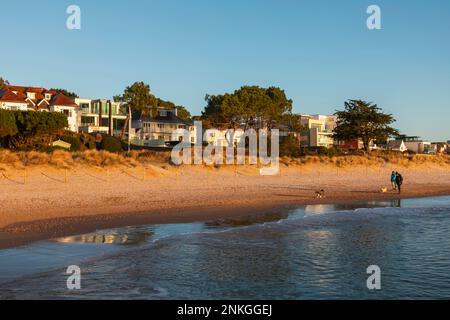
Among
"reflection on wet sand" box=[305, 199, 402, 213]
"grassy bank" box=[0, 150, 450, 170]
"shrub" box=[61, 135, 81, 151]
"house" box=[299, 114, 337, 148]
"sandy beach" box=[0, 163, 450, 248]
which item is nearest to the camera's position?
"sandy beach" box=[0, 163, 450, 248]

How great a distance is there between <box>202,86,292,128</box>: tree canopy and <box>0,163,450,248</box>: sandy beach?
67.4 feet

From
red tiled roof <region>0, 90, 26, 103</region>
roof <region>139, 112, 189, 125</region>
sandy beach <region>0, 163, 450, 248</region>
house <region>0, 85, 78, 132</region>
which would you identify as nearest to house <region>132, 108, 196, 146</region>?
roof <region>139, 112, 189, 125</region>

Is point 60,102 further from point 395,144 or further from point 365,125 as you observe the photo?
point 395,144

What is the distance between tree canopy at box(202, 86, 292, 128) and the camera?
62.7 m

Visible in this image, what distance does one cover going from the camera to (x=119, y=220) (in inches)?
753

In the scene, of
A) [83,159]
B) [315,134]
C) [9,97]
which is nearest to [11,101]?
[9,97]

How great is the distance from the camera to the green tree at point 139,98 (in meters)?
87.4

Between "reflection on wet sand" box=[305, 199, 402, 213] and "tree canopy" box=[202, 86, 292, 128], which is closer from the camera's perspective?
"reflection on wet sand" box=[305, 199, 402, 213]

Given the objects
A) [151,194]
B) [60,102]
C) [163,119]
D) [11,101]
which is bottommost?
[151,194]

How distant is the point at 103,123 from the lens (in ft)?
269

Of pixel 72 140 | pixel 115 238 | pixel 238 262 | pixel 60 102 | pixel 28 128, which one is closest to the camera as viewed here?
pixel 238 262

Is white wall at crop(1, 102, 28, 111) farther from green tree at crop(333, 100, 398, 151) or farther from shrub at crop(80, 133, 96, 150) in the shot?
green tree at crop(333, 100, 398, 151)

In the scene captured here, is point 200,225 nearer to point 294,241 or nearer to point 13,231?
point 294,241

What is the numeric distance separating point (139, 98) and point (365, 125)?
38724 mm
